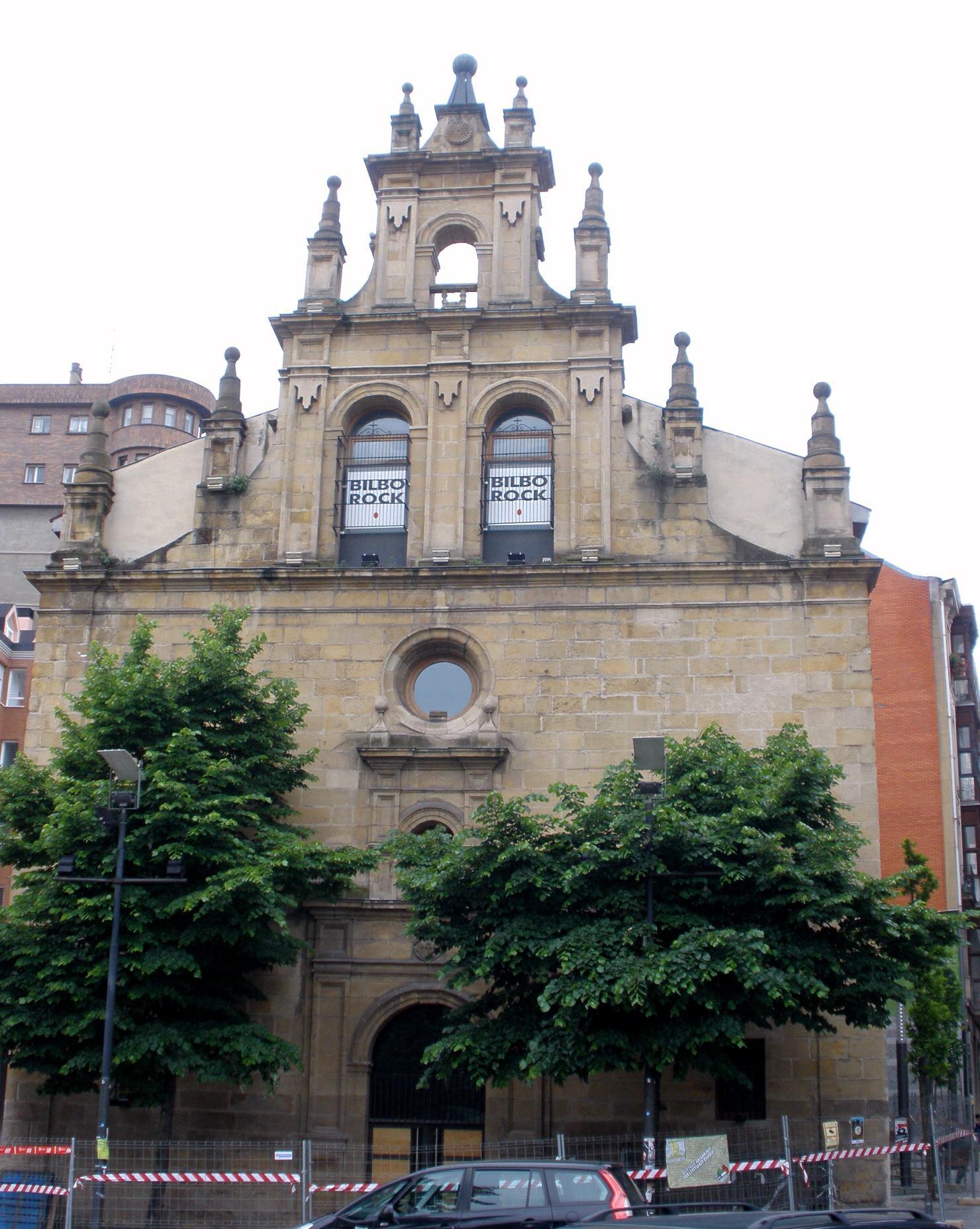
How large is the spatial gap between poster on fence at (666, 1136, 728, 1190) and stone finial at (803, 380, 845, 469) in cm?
1164

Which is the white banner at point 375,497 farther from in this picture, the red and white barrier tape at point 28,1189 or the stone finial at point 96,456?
the red and white barrier tape at point 28,1189

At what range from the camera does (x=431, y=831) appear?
786 inches

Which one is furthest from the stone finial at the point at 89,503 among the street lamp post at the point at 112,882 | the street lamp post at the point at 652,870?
the street lamp post at the point at 652,870

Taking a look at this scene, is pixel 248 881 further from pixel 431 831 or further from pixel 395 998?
pixel 395 998

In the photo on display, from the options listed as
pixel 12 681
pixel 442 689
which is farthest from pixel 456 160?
pixel 12 681

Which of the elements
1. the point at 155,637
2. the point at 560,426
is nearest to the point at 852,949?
the point at 560,426

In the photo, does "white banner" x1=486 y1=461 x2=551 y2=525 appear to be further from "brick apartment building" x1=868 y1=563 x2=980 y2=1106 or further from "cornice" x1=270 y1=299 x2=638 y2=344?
"brick apartment building" x1=868 y1=563 x2=980 y2=1106

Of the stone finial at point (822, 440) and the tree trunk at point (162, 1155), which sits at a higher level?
the stone finial at point (822, 440)

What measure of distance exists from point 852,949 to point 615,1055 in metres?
3.57

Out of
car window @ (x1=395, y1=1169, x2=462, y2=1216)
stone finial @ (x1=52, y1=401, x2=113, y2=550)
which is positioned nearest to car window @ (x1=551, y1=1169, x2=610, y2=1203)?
car window @ (x1=395, y1=1169, x2=462, y2=1216)

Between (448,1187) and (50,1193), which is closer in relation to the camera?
(448,1187)

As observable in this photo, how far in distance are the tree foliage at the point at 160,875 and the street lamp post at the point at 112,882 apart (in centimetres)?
71

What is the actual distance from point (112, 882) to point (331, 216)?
1454 cm

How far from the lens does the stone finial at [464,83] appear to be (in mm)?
28175
